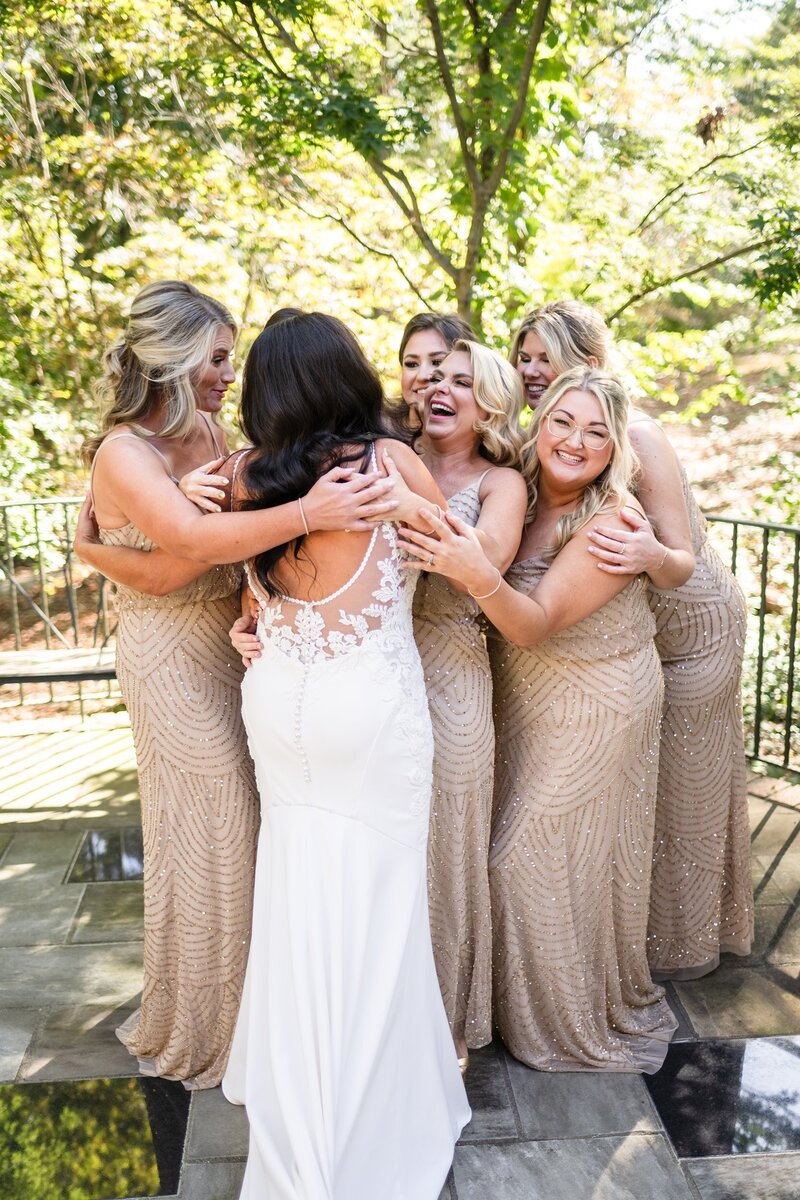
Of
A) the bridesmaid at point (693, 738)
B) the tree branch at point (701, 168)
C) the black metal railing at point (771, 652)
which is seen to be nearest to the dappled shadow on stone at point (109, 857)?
the bridesmaid at point (693, 738)

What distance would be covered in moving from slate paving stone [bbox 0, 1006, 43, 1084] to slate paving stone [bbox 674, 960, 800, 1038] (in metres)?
2.02

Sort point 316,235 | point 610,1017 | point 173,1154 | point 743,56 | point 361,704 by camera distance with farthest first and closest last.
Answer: point 743,56
point 316,235
point 610,1017
point 173,1154
point 361,704

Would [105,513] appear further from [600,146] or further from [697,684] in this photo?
[600,146]

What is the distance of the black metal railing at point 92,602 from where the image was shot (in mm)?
6445

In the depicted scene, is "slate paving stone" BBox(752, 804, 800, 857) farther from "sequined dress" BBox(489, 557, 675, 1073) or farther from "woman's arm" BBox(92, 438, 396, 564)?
"woman's arm" BBox(92, 438, 396, 564)

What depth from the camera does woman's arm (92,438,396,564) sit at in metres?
2.47

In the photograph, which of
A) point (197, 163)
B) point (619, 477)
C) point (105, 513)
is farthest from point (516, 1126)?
point (197, 163)

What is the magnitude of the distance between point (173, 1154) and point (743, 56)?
34.2 ft

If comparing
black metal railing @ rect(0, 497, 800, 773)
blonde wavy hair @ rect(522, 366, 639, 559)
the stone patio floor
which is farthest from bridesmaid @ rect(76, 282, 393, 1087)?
black metal railing @ rect(0, 497, 800, 773)

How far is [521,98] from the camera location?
4.66 metres

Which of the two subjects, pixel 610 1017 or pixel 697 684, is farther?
pixel 697 684

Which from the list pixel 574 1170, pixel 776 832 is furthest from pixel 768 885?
pixel 574 1170

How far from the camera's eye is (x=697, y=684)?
347cm

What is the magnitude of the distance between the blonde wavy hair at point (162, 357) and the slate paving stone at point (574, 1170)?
2017 mm
